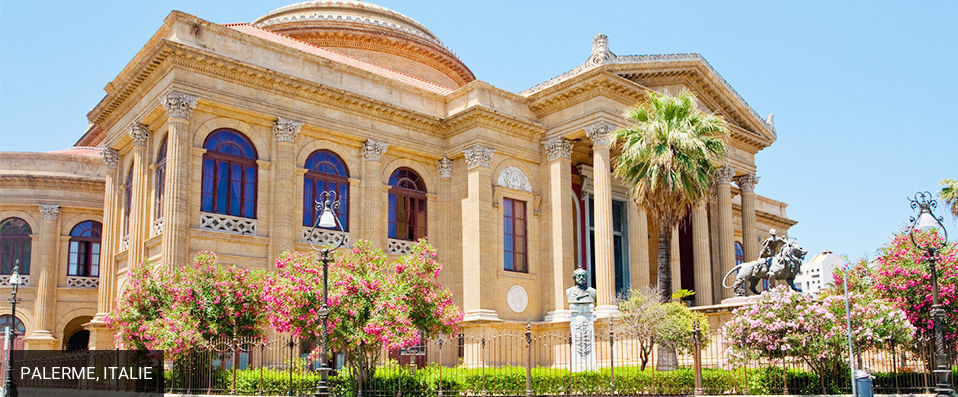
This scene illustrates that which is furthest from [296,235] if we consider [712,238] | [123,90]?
[712,238]

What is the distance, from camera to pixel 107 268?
29.8 metres

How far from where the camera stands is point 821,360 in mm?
18812

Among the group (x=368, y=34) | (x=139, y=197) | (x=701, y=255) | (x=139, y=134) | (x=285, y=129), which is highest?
(x=368, y=34)

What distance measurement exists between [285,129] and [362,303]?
411 inches

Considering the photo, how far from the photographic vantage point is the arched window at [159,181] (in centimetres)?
2714

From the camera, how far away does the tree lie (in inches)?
765

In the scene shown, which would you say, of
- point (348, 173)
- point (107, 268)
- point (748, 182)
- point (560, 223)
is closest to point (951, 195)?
point (748, 182)

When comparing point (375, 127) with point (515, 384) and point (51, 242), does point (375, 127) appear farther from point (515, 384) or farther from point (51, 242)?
point (51, 242)

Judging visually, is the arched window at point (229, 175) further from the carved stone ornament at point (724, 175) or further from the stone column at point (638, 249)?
the carved stone ornament at point (724, 175)

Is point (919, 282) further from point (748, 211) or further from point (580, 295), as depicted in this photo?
point (748, 211)

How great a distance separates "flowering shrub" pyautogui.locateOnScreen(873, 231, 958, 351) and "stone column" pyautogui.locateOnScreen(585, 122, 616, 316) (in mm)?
8939

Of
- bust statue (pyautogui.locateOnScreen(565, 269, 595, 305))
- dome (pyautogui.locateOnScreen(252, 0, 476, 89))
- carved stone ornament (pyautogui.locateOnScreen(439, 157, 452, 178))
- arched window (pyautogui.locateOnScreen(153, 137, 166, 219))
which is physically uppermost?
dome (pyautogui.locateOnScreen(252, 0, 476, 89))

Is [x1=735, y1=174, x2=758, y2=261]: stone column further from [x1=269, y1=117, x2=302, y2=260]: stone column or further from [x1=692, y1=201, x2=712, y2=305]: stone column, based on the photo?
[x1=269, y1=117, x2=302, y2=260]: stone column

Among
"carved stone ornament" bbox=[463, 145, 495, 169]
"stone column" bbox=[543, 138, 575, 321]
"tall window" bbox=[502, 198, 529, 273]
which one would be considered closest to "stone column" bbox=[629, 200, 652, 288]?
"stone column" bbox=[543, 138, 575, 321]
